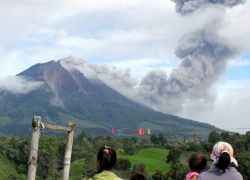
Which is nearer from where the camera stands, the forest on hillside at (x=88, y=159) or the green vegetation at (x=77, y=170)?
the forest on hillside at (x=88, y=159)

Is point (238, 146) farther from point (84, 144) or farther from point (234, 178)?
point (234, 178)

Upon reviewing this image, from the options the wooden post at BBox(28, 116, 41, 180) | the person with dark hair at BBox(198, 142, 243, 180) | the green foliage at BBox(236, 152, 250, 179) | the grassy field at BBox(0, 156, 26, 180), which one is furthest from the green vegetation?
the person with dark hair at BBox(198, 142, 243, 180)

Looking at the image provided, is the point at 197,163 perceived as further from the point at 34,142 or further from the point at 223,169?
the point at 34,142

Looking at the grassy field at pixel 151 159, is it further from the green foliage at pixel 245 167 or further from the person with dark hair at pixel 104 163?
the person with dark hair at pixel 104 163

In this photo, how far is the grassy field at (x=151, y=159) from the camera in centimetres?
7006

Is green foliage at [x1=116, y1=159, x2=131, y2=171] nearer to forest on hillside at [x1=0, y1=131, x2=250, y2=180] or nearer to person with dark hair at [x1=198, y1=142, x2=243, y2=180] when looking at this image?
forest on hillside at [x1=0, y1=131, x2=250, y2=180]

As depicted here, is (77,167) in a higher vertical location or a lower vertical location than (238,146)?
lower

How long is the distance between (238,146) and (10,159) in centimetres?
2891

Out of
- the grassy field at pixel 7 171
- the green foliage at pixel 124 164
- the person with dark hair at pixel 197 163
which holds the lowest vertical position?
the grassy field at pixel 7 171

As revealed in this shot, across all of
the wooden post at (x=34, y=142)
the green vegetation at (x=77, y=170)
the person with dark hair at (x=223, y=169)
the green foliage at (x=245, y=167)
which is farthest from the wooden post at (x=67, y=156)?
the green vegetation at (x=77, y=170)

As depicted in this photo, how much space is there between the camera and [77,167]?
2478 inches

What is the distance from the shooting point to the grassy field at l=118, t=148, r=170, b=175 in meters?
70.1

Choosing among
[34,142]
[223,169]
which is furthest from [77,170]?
[223,169]

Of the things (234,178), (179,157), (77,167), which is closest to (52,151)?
(77,167)
